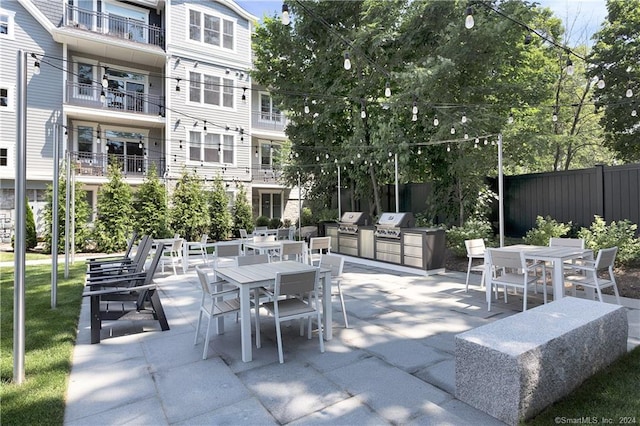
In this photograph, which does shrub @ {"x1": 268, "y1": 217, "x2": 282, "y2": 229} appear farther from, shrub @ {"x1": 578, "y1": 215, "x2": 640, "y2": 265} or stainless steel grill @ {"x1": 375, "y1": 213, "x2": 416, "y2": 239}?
shrub @ {"x1": 578, "y1": 215, "x2": 640, "y2": 265}

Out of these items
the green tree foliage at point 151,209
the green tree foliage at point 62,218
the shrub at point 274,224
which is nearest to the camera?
the green tree foliage at point 62,218

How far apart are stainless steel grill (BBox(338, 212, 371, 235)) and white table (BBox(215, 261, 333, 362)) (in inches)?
233

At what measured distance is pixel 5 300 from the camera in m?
6.00

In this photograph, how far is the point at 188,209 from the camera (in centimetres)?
1434

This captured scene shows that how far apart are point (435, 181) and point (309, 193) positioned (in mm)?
5762

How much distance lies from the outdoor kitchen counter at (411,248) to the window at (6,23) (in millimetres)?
15167

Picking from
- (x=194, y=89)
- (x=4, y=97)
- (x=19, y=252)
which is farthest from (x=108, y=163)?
(x=19, y=252)

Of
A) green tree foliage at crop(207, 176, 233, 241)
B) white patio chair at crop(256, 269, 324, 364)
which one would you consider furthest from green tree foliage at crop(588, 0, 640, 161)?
green tree foliage at crop(207, 176, 233, 241)

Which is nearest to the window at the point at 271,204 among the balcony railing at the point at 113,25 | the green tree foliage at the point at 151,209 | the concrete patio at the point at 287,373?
the green tree foliage at the point at 151,209

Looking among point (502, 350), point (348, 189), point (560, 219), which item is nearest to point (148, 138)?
point (348, 189)

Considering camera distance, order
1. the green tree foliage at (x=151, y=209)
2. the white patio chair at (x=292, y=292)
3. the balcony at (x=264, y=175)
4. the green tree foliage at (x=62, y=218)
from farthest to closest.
A: the balcony at (x=264, y=175)
the green tree foliage at (x=151, y=209)
the green tree foliage at (x=62, y=218)
the white patio chair at (x=292, y=292)

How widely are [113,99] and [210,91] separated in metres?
3.96

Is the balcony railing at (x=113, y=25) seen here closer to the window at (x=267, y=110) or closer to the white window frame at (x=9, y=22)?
the white window frame at (x=9, y=22)

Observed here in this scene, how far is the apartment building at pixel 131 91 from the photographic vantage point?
1434cm
